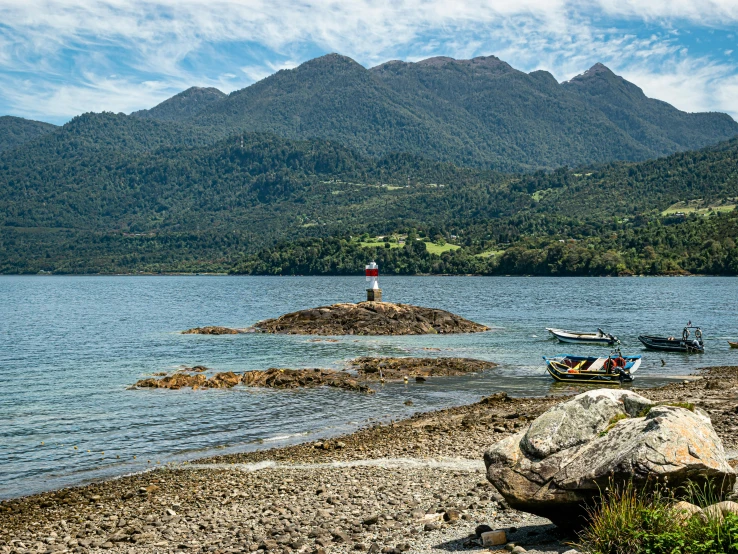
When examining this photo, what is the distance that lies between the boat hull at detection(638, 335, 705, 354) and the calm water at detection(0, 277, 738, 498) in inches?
36.3

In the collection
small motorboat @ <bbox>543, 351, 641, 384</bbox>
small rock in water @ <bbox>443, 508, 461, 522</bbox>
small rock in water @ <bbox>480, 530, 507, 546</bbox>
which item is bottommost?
small motorboat @ <bbox>543, 351, 641, 384</bbox>

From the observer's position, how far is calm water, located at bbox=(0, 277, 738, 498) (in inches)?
958

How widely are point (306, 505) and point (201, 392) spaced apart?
20.9 metres

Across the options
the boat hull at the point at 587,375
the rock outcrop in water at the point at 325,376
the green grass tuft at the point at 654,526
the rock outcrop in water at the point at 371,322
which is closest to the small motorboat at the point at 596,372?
the boat hull at the point at 587,375

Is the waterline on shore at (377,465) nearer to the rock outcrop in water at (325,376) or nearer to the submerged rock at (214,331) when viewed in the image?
the rock outcrop in water at (325,376)

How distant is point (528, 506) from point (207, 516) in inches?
315

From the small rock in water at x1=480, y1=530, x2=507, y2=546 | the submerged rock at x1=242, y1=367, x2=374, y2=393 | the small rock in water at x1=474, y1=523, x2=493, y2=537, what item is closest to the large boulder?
the small rock in water at x1=480, y1=530, x2=507, y2=546

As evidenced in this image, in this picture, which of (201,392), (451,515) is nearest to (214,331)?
(201,392)

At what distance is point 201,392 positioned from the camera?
35781mm

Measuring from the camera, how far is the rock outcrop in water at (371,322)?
212 ft

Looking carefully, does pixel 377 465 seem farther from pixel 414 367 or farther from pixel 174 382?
pixel 414 367

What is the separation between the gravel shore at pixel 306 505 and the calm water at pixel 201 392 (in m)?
2.78

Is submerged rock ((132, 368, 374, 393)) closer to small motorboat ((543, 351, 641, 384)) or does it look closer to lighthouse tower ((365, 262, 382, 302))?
small motorboat ((543, 351, 641, 384))

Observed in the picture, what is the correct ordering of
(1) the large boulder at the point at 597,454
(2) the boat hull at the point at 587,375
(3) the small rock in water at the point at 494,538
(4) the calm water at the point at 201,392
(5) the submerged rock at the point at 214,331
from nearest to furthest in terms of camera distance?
(1) the large boulder at the point at 597,454 → (3) the small rock in water at the point at 494,538 → (4) the calm water at the point at 201,392 → (2) the boat hull at the point at 587,375 → (5) the submerged rock at the point at 214,331
